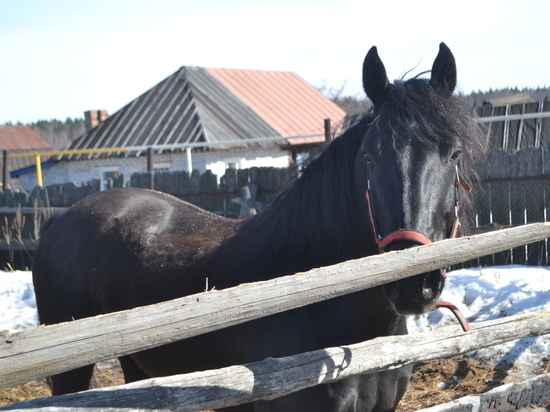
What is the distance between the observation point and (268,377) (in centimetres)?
193

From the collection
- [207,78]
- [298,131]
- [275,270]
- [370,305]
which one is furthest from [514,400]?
[207,78]

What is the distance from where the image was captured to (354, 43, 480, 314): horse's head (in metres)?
2.11

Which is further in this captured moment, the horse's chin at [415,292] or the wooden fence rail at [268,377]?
the horse's chin at [415,292]

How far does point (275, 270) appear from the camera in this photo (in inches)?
104

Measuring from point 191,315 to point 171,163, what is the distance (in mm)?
16461

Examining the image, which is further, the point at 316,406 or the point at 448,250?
the point at 316,406

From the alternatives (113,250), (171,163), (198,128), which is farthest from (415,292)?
(198,128)

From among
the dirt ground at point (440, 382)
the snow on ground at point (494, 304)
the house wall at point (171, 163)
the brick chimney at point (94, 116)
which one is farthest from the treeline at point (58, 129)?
the dirt ground at point (440, 382)

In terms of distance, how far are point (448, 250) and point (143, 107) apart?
818 inches

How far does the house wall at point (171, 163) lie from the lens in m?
17.8

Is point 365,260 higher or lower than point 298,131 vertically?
lower

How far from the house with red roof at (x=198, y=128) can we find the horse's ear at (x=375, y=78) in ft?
46.0

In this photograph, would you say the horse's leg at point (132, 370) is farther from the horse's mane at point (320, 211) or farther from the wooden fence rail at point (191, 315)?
the wooden fence rail at point (191, 315)

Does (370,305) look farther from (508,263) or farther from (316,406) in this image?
(508,263)
